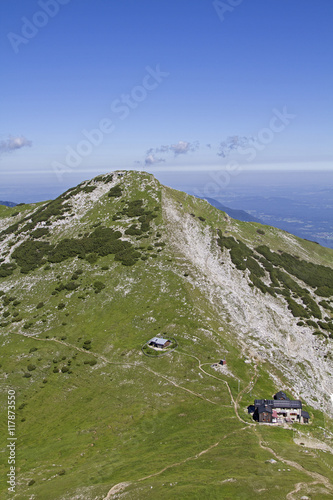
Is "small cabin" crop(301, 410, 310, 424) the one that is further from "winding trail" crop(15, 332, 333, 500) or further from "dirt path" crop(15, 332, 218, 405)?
"dirt path" crop(15, 332, 218, 405)

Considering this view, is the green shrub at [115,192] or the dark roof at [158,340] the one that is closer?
the dark roof at [158,340]

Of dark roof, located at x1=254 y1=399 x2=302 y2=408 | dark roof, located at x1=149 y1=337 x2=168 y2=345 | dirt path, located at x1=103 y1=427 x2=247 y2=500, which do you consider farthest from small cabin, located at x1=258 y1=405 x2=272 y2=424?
dark roof, located at x1=149 y1=337 x2=168 y2=345

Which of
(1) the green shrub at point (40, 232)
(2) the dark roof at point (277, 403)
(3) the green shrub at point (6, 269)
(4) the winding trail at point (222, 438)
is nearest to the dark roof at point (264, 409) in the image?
(2) the dark roof at point (277, 403)

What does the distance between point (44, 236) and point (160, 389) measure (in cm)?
8116

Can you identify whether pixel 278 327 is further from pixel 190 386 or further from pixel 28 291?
pixel 28 291

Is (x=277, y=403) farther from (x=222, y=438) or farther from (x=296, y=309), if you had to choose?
(x=296, y=309)

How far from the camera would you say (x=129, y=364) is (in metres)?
64.1

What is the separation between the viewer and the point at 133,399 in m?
55.7

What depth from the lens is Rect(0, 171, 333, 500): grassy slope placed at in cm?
3755

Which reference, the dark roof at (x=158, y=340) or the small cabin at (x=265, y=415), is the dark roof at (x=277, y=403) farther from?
the dark roof at (x=158, y=340)

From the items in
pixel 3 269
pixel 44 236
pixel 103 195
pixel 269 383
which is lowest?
pixel 269 383

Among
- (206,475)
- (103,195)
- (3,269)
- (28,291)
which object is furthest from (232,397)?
(103,195)

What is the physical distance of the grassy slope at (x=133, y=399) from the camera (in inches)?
1478

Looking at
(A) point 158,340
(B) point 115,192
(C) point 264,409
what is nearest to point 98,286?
(A) point 158,340
